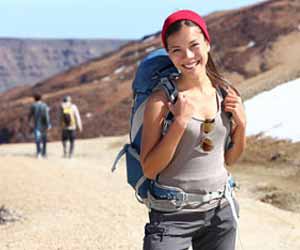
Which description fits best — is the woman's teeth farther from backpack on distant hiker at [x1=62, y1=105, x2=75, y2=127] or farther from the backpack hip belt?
backpack on distant hiker at [x1=62, y1=105, x2=75, y2=127]

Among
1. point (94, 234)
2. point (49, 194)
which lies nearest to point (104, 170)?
point (49, 194)

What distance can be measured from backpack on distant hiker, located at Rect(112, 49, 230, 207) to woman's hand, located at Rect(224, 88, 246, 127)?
71 millimetres

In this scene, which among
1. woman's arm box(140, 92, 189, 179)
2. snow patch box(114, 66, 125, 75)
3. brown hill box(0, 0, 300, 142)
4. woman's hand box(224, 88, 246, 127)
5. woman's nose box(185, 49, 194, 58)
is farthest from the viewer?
snow patch box(114, 66, 125, 75)

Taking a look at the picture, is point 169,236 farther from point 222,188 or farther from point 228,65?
point 228,65

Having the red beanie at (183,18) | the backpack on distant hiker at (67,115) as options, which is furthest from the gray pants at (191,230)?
the backpack on distant hiker at (67,115)

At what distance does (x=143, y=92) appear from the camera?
4.19 m

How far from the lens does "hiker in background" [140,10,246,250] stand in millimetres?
4055

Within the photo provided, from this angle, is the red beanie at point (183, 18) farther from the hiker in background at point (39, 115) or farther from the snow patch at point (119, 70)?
the snow patch at point (119, 70)

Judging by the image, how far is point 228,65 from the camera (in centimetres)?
5253

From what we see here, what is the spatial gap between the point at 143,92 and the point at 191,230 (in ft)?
2.65

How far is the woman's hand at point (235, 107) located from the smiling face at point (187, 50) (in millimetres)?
252

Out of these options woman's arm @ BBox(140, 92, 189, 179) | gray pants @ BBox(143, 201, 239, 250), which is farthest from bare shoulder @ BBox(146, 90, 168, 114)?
gray pants @ BBox(143, 201, 239, 250)

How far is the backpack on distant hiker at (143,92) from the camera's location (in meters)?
4.18

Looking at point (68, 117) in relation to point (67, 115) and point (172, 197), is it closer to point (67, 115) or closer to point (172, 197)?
point (67, 115)
